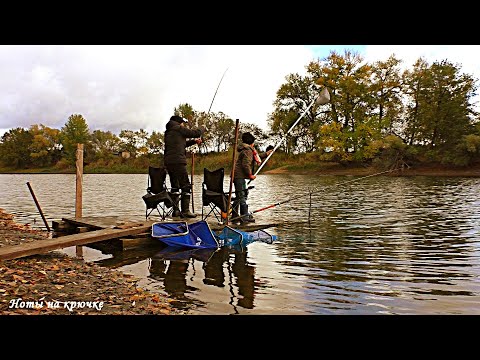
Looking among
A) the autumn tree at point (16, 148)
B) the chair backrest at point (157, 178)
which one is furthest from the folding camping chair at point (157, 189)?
the autumn tree at point (16, 148)

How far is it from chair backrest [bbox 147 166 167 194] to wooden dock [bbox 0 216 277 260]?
2.69ft

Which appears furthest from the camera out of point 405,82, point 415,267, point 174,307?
point 405,82

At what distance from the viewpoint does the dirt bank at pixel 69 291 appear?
4088 millimetres

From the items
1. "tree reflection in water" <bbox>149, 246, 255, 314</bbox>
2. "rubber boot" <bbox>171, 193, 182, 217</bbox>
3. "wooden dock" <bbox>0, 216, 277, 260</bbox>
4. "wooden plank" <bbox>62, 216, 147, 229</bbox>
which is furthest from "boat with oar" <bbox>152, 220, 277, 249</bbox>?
"rubber boot" <bbox>171, 193, 182, 217</bbox>

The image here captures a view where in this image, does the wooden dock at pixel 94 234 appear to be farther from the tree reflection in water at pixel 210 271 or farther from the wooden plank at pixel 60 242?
the tree reflection in water at pixel 210 271

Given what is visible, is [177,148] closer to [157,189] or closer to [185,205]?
[157,189]

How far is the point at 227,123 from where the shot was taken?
124 ft

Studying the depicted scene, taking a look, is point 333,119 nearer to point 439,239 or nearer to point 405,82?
point 405,82

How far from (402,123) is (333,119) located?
707 cm

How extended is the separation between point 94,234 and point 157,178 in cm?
210

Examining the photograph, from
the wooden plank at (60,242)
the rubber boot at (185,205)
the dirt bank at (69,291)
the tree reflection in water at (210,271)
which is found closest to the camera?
the dirt bank at (69,291)

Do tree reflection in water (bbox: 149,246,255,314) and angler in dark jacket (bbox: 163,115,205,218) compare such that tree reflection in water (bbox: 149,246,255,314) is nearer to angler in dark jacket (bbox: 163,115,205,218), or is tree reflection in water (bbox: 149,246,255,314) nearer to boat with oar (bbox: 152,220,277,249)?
boat with oar (bbox: 152,220,277,249)

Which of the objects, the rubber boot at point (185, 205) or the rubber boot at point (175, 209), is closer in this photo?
the rubber boot at point (175, 209)
